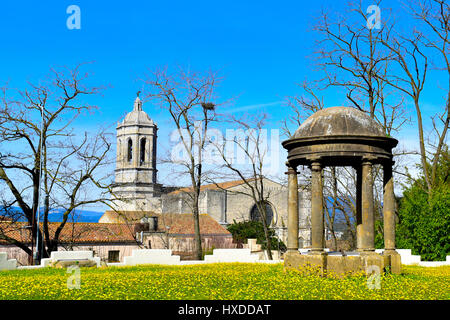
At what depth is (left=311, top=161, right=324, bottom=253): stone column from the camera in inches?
553

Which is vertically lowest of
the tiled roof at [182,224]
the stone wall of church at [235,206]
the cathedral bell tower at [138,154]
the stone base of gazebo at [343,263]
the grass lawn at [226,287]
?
the grass lawn at [226,287]

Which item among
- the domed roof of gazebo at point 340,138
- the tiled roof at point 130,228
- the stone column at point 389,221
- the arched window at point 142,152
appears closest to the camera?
the domed roof of gazebo at point 340,138

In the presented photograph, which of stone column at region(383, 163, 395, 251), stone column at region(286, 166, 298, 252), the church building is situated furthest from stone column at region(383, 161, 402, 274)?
the church building

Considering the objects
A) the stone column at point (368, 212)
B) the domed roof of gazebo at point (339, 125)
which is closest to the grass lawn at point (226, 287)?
the stone column at point (368, 212)

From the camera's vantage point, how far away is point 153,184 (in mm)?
69750

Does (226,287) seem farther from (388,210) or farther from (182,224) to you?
(182,224)

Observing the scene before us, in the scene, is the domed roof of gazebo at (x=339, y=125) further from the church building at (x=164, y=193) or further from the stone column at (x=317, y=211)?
the church building at (x=164, y=193)

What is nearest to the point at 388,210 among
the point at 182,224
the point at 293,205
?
the point at 293,205

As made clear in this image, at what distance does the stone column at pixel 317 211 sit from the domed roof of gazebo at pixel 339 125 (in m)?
0.90

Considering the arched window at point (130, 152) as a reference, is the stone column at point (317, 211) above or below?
below

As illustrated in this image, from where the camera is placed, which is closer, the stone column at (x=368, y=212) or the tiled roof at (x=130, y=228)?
the stone column at (x=368, y=212)

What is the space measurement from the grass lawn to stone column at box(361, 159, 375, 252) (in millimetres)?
932

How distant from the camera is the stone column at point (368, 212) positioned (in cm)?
1388

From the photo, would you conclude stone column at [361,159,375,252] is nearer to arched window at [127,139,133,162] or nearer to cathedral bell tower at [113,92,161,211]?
cathedral bell tower at [113,92,161,211]
